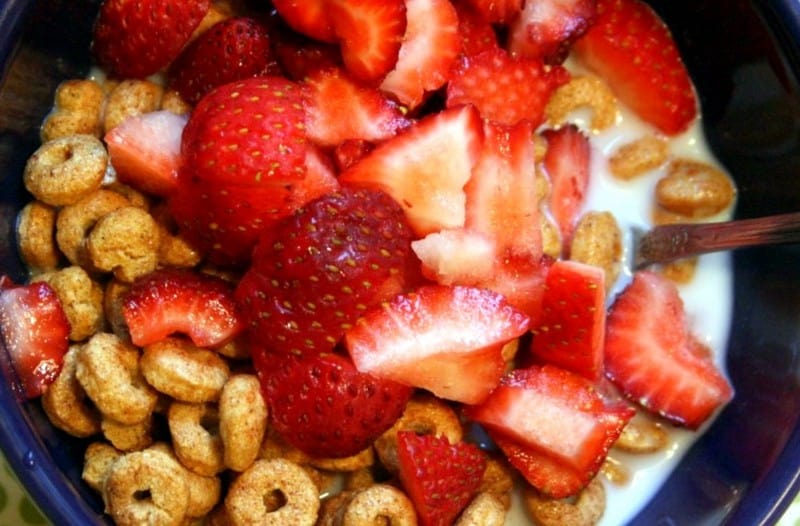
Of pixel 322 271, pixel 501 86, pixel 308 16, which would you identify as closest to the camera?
pixel 322 271

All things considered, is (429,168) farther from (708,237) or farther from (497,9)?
(708,237)

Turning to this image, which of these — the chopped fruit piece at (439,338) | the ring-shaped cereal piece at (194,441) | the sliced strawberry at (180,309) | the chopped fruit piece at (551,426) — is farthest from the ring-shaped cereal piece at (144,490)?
the chopped fruit piece at (551,426)

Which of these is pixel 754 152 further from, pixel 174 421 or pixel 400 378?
pixel 174 421

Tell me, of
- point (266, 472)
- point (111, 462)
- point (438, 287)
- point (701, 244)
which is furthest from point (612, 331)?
point (111, 462)

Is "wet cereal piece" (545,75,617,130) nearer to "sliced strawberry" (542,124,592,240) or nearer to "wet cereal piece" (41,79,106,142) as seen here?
"sliced strawberry" (542,124,592,240)

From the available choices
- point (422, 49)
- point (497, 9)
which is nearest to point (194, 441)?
point (422, 49)

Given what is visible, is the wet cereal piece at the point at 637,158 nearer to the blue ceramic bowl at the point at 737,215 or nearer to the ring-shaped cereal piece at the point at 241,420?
the blue ceramic bowl at the point at 737,215
